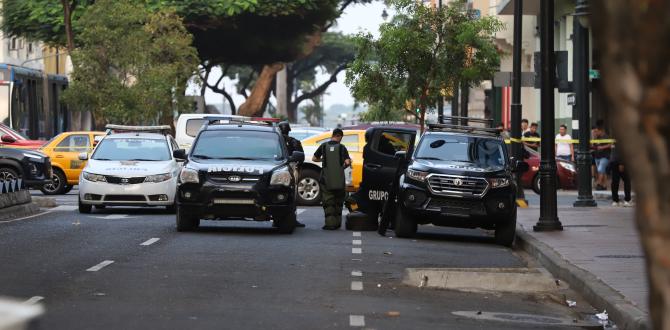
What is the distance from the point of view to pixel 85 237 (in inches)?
779

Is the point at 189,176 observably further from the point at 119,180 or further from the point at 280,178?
the point at 119,180

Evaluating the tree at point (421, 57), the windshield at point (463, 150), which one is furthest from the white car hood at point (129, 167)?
the tree at point (421, 57)

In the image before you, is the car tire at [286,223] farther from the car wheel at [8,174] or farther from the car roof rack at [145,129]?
the car wheel at [8,174]

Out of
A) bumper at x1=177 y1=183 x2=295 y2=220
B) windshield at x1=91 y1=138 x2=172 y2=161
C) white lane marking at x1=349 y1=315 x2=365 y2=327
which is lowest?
white lane marking at x1=349 y1=315 x2=365 y2=327

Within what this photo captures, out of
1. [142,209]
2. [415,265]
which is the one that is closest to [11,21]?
[142,209]

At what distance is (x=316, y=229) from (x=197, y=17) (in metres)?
38.5

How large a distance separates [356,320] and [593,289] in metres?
2.97

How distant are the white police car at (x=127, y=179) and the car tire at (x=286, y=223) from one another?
185 inches

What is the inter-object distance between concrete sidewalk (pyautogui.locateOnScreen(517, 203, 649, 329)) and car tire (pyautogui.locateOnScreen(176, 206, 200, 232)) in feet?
15.7

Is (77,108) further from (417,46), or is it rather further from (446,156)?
(446,156)

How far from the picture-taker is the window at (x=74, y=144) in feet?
113

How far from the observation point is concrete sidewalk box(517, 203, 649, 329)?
39.4ft

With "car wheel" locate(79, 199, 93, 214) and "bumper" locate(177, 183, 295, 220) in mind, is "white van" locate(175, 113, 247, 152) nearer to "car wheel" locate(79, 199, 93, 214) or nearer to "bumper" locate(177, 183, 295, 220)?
"car wheel" locate(79, 199, 93, 214)

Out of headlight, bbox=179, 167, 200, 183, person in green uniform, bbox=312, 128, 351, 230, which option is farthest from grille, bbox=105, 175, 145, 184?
headlight, bbox=179, 167, 200, 183
